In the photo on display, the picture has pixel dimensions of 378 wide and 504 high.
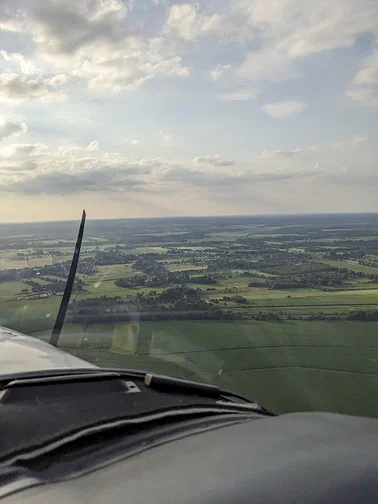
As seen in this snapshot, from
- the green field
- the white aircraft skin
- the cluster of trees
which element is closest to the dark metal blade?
the green field

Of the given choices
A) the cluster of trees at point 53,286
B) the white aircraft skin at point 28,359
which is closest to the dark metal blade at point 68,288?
the white aircraft skin at point 28,359

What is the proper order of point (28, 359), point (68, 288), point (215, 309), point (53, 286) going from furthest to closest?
point (215, 309), point (53, 286), point (68, 288), point (28, 359)

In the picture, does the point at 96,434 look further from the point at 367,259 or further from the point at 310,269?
the point at 367,259

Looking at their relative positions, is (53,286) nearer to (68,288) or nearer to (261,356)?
(68,288)

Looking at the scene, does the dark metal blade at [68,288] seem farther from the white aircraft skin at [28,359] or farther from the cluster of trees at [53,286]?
the cluster of trees at [53,286]

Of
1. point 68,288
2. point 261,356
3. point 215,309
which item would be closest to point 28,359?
point 68,288
